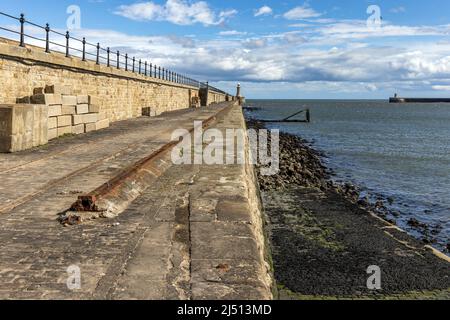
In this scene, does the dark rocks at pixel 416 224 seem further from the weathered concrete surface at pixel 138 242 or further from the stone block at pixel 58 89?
the stone block at pixel 58 89

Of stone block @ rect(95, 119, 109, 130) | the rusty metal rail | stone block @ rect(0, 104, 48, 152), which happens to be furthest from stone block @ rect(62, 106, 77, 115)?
the rusty metal rail

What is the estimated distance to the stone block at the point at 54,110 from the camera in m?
12.2

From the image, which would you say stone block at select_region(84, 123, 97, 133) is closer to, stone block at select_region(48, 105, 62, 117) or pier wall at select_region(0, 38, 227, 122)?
pier wall at select_region(0, 38, 227, 122)

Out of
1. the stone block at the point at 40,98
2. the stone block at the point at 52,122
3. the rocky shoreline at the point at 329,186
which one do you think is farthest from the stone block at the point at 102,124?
the rocky shoreline at the point at 329,186

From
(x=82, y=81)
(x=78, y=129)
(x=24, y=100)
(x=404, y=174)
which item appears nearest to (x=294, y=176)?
(x=404, y=174)

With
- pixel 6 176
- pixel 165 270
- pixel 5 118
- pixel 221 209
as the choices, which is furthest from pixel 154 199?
pixel 5 118

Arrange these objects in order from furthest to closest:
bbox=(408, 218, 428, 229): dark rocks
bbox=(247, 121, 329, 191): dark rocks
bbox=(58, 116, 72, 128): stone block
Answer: bbox=(247, 121, 329, 191): dark rocks < bbox=(58, 116, 72, 128): stone block < bbox=(408, 218, 428, 229): dark rocks

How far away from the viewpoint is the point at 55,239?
434 cm

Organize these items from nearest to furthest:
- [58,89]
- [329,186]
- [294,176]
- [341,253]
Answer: [341,253], [58,89], [329,186], [294,176]

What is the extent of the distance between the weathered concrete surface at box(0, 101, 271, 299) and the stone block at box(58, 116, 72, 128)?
558 cm

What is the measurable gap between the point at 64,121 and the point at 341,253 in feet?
29.9

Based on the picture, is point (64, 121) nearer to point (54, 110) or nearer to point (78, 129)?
point (54, 110)

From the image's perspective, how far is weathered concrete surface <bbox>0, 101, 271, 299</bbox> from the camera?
3.32 m

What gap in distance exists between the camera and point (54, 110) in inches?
493
